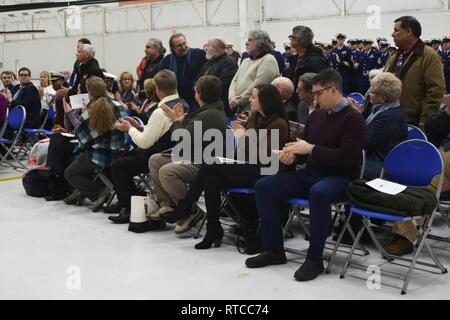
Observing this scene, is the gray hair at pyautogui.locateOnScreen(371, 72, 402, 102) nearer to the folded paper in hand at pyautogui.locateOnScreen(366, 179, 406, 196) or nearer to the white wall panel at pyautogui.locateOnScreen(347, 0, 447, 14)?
the folded paper in hand at pyautogui.locateOnScreen(366, 179, 406, 196)

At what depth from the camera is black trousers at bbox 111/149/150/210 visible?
16.5 feet

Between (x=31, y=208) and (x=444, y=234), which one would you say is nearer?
(x=444, y=234)

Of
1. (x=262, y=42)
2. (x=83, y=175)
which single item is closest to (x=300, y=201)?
(x=262, y=42)

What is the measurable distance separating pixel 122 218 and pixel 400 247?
237 cm

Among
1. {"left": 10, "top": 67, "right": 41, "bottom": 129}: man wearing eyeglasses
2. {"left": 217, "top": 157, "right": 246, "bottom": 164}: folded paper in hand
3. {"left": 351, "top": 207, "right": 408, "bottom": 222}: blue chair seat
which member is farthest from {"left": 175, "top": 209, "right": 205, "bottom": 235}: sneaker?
{"left": 10, "top": 67, "right": 41, "bottom": 129}: man wearing eyeglasses

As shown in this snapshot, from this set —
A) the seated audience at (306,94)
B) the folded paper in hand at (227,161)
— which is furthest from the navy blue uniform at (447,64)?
the folded paper in hand at (227,161)

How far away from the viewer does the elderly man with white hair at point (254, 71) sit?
18.1ft

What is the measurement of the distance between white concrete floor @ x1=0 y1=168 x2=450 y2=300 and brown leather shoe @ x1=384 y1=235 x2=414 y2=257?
0.11m

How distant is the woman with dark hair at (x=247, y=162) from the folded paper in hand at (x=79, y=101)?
2.09m

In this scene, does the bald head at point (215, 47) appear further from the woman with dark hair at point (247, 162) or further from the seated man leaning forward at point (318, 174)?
the seated man leaning forward at point (318, 174)

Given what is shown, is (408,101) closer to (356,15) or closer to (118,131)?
(118,131)

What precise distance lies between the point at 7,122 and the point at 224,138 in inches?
168

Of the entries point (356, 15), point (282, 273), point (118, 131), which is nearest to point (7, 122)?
point (118, 131)

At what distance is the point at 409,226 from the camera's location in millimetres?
3965
